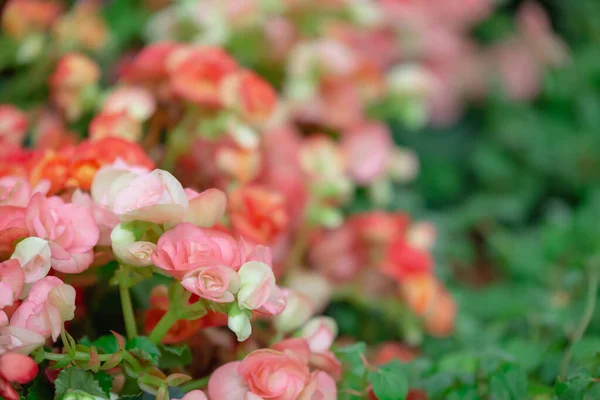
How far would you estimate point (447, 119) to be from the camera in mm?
1094

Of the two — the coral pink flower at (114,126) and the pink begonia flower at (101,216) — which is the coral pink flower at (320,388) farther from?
the coral pink flower at (114,126)

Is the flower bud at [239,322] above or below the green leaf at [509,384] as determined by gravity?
above

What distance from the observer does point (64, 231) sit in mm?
388

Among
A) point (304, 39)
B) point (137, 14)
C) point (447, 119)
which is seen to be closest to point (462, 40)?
point (447, 119)

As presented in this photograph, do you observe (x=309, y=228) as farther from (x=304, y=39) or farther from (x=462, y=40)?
(x=462, y=40)

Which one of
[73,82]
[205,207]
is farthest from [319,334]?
[73,82]

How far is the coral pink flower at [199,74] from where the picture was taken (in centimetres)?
57

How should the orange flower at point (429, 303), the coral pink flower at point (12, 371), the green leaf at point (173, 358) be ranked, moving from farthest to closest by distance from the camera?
the orange flower at point (429, 303) → the green leaf at point (173, 358) → the coral pink flower at point (12, 371)

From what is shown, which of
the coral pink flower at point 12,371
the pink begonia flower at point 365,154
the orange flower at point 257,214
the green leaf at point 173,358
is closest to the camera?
the coral pink flower at point 12,371

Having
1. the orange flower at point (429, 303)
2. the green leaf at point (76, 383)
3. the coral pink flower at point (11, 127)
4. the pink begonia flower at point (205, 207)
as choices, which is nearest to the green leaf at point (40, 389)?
the green leaf at point (76, 383)

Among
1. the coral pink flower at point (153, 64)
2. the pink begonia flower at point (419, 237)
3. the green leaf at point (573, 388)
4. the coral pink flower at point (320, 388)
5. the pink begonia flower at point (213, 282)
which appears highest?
the coral pink flower at point (153, 64)

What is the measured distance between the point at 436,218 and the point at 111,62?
19.5 inches

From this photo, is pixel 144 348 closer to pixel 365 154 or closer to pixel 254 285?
pixel 254 285

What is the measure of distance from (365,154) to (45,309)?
50cm
